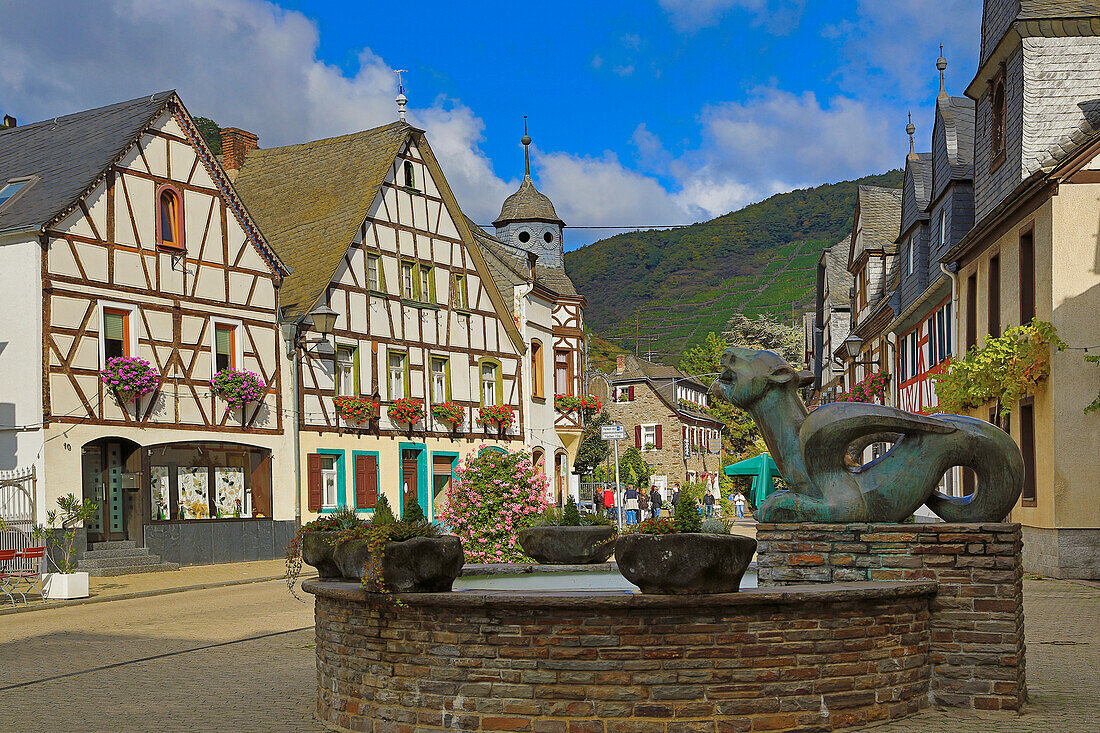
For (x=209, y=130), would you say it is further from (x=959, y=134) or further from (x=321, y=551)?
(x=321, y=551)

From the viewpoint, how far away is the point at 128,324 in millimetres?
27062

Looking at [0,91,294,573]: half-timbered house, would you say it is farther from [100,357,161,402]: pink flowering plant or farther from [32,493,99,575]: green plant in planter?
[32,493,99,575]: green plant in planter

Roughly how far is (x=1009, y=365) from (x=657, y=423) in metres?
57.9

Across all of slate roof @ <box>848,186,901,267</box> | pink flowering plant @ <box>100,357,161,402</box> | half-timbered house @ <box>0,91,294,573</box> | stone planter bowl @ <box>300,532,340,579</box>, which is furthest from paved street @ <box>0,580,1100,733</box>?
slate roof @ <box>848,186,901,267</box>

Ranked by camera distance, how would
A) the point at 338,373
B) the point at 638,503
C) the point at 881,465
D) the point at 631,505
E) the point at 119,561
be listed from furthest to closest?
1. the point at 631,505
2. the point at 638,503
3. the point at 338,373
4. the point at 119,561
5. the point at 881,465

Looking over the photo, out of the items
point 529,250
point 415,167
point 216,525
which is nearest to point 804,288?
point 529,250

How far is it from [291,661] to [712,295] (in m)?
135

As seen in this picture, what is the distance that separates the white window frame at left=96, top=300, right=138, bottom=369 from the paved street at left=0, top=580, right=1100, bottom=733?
27.8ft

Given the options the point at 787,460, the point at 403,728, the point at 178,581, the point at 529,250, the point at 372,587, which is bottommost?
the point at 178,581

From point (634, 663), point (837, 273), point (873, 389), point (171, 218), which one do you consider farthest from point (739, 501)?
point (634, 663)

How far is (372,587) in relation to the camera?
7.50 metres

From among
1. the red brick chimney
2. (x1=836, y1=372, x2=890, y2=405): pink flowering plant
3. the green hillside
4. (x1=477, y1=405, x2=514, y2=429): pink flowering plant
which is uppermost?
the green hillside

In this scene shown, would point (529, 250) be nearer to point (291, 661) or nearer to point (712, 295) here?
point (291, 661)

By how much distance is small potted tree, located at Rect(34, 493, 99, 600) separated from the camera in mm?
20906
